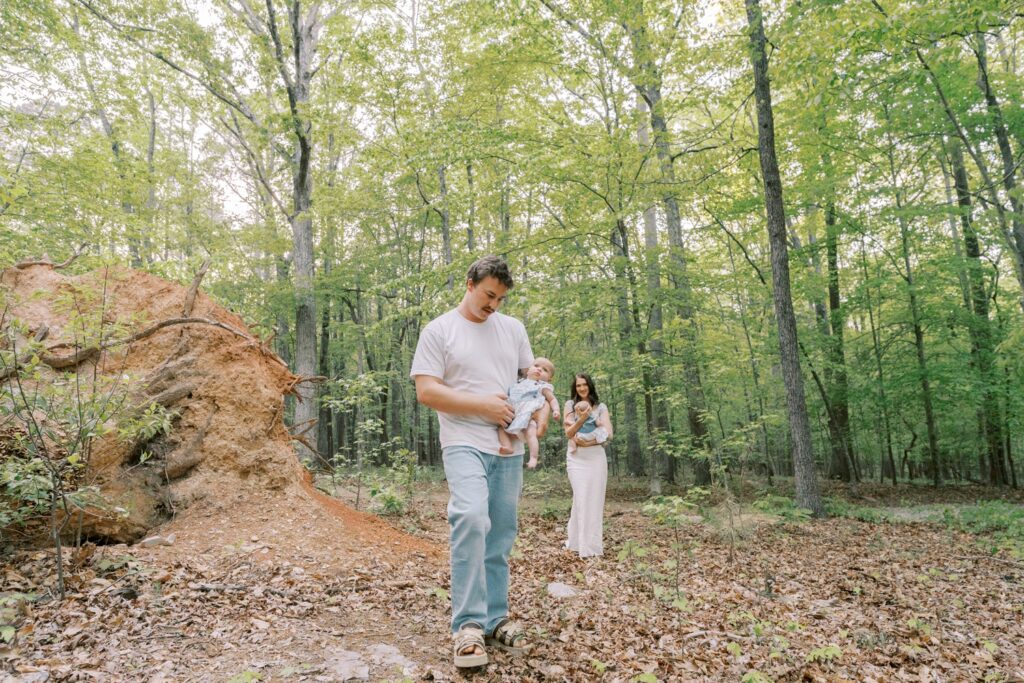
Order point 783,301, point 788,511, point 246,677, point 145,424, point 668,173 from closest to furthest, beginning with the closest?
point 246,677
point 145,424
point 788,511
point 783,301
point 668,173

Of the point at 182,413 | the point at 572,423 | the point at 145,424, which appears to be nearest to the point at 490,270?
the point at 145,424

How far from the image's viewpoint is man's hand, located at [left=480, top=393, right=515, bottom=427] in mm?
2861

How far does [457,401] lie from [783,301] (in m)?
7.96

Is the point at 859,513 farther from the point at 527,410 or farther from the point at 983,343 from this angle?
the point at 527,410

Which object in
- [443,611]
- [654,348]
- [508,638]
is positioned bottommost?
[443,611]

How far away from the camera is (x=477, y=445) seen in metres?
2.91

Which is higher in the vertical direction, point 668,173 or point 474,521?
point 668,173

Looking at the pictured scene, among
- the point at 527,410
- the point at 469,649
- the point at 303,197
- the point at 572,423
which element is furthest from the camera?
the point at 303,197

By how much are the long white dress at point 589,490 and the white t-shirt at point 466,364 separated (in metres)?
2.96

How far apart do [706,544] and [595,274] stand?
6.39m

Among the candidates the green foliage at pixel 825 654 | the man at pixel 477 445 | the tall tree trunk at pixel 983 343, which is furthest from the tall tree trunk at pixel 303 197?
the tall tree trunk at pixel 983 343

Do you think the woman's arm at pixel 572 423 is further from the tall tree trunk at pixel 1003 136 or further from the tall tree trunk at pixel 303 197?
the tall tree trunk at pixel 1003 136

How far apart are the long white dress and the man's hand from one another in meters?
3.08

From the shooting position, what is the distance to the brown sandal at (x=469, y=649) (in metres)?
2.69
